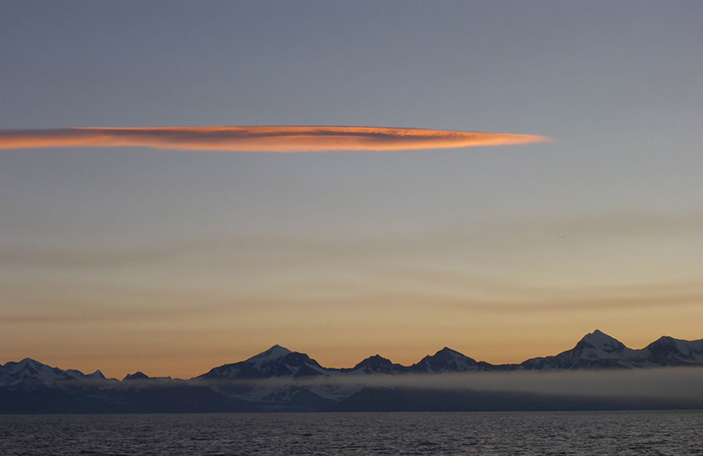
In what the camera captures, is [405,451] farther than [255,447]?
No

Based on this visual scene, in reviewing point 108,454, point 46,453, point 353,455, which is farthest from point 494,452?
point 46,453

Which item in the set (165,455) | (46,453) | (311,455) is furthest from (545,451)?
(46,453)

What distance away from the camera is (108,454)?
166500 millimetres

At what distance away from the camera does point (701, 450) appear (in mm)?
168125

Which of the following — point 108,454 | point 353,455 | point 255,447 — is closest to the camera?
point 353,455

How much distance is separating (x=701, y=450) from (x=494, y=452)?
144 ft

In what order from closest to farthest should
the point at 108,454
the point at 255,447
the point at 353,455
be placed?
the point at 353,455 → the point at 108,454 → the point at 255,447

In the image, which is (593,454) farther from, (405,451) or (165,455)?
(165,455)

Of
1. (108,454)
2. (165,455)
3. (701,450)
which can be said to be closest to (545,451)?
(701,450)

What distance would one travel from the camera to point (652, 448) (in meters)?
175

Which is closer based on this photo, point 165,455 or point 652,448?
point 165,455

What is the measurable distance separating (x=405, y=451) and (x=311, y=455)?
69.1 ft

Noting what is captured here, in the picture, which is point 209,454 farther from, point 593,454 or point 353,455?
point 593,454

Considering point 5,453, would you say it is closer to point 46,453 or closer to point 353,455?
point 46,453
